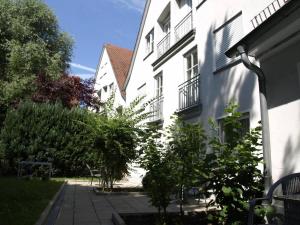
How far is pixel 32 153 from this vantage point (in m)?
17.4

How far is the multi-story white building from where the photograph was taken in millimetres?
6912

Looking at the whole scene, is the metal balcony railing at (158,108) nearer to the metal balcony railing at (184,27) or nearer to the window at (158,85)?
the window at (158,85)

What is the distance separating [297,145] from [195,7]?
26.5 feet

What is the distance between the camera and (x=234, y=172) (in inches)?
204

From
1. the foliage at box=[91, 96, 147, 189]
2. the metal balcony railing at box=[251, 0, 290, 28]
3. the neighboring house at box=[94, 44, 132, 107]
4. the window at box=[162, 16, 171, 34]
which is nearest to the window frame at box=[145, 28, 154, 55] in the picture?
the window at box=[162, 16, 171, 34]

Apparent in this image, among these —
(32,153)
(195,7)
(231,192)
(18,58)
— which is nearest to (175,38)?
(195,7)

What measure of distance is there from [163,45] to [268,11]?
29.4ft

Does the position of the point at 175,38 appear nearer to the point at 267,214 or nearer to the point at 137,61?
the point at 137,61

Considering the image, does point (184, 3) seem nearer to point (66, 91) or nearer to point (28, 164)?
point (28, 164)

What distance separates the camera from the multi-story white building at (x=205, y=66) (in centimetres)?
691

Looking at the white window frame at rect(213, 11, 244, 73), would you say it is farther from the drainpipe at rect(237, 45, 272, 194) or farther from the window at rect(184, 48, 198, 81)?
the drainpipe at rect(237, 45, 272, 194)

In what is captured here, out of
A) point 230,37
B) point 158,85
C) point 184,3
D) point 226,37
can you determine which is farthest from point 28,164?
A: point 230,37

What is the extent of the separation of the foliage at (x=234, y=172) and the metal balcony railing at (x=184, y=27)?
324 inches

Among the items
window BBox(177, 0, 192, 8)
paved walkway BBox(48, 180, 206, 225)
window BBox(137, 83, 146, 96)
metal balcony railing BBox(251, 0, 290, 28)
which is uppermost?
window BBox(177, 0, 192, 8)
